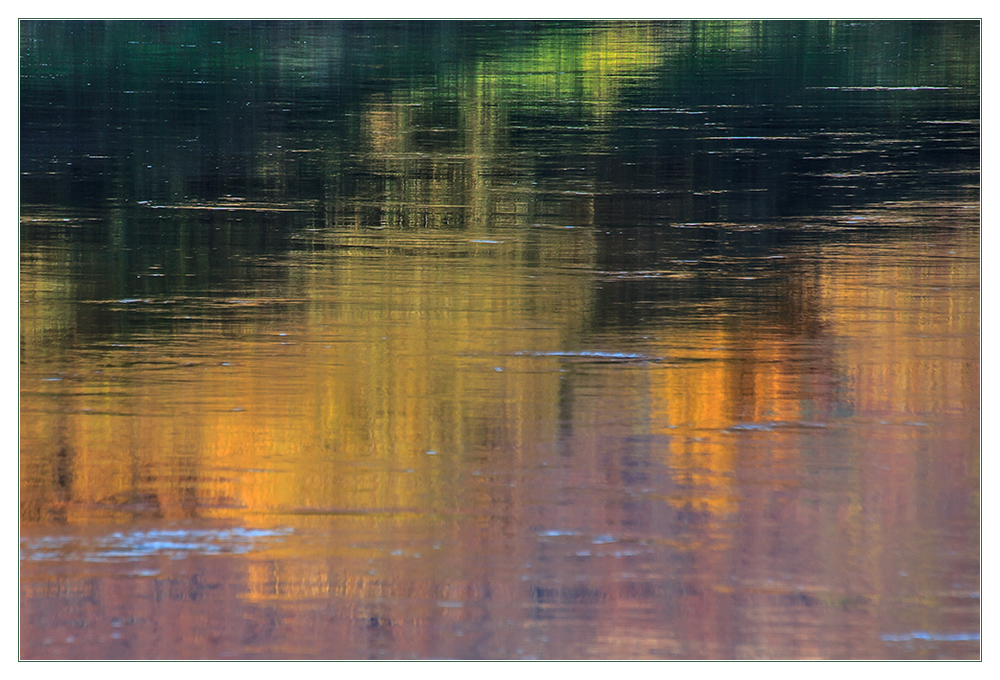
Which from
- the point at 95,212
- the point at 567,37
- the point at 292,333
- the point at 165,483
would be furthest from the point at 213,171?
the point at 165,483

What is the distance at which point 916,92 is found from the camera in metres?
5.60

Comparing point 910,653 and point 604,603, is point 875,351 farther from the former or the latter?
point 604,603

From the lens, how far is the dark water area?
3.07 m

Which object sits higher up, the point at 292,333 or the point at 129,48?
the point at 129,48

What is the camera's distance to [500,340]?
13.3 ft

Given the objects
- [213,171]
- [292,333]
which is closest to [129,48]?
[213,171]

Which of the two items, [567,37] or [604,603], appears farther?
[567,37]

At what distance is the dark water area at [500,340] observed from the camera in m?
3.07

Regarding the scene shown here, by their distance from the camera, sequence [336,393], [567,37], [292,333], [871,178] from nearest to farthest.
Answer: [336,393]
[292,333]
[871,178]
[567,37]

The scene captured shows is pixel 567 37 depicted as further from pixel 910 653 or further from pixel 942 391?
pixel 910 653

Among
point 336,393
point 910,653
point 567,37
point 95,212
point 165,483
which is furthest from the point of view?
point 567,37

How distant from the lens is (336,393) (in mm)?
3779

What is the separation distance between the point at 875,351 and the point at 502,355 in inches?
56.1

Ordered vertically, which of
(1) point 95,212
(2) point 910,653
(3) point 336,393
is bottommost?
(2) point 910,653
